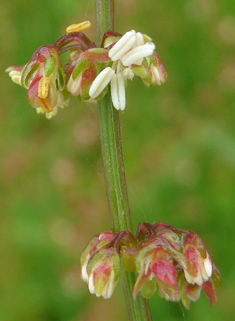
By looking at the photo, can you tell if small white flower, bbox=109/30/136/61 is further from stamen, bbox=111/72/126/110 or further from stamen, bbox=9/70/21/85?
stamen, bbox=9/70/21/85

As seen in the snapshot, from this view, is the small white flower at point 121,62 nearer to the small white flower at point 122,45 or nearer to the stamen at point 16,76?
the small white flower at point 122,45

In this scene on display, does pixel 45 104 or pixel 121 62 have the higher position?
pixel 121 62

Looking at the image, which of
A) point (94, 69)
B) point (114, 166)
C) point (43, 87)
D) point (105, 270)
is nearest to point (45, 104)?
point (43, 87)

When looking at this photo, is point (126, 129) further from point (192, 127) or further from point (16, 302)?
point (16, 302)

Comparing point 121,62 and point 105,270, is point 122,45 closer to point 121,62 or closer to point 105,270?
point 121,62

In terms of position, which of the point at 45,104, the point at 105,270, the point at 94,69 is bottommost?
the point at 105,270

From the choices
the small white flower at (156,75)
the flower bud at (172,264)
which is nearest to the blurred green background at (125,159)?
the flower bud at (172,264)

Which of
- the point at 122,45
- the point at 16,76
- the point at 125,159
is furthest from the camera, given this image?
the point at 125,159

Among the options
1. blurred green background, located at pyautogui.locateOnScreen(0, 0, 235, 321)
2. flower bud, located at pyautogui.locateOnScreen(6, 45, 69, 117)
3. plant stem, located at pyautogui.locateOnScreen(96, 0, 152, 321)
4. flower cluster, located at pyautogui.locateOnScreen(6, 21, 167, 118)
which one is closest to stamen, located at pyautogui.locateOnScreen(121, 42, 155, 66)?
flower cluster, located at pyautogui.locateOnScreen(6, 21, 167, 118)
